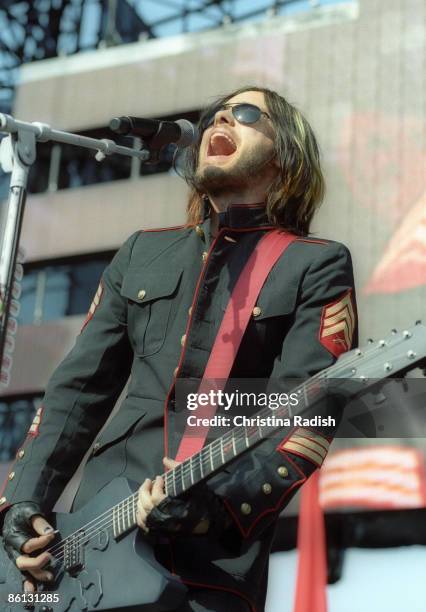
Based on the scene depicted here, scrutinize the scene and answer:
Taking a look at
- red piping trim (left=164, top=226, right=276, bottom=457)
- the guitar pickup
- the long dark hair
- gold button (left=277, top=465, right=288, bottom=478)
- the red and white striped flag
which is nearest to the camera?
gold button (left=277, top=465, right=288, bottom=478)

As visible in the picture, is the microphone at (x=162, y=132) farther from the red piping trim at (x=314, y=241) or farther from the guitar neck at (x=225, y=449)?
the guitar neck at (x=225, y=449)

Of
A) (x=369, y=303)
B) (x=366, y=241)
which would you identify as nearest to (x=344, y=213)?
(x=366, y=241)

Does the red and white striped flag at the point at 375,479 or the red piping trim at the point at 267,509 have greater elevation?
the red piping trim at the point at 267,509

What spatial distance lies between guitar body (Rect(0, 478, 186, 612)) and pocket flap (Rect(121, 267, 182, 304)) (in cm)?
68

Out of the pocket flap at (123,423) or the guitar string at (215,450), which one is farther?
the pocket flap at (123,423)

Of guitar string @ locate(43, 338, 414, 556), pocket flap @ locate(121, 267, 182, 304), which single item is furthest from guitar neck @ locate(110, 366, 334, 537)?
pocket flap @ locate(121, 267, 182, 304)

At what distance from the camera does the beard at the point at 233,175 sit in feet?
12.4

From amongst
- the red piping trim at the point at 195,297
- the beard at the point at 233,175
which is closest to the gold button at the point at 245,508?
the red piping trim at the point at 195,297

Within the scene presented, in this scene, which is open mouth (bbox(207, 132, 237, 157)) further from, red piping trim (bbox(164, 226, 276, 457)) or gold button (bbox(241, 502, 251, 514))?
gold button (bbox(241, 502, 251, 514))

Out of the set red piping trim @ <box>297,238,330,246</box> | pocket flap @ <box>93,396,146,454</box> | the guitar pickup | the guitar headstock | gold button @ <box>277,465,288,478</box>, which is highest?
red piping trim @ <box>297,238,330,246</box>

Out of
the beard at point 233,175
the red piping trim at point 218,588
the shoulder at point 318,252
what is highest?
the beard at point 233,175

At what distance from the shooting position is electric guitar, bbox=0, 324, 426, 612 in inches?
120

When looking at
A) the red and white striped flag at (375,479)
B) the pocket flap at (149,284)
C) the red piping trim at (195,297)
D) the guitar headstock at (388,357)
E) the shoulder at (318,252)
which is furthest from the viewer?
the red and white striped flag at (375,479)

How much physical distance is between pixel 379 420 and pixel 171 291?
984 millimetres
